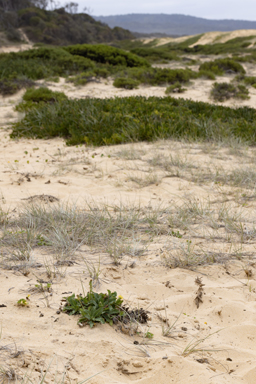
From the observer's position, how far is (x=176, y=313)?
2260 millimetres

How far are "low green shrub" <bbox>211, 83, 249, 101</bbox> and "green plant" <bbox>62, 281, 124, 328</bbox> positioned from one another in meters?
10.7

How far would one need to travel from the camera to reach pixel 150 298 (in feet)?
7.89

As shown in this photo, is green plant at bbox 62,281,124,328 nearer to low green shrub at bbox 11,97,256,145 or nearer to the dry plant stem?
the dry plant stem

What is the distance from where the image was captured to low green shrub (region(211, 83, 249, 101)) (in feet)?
37.8

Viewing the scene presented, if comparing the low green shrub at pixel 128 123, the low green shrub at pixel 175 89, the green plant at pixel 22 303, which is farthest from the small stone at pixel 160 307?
the low green shrub at pixel 175 89

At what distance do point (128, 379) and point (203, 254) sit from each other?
1470mm

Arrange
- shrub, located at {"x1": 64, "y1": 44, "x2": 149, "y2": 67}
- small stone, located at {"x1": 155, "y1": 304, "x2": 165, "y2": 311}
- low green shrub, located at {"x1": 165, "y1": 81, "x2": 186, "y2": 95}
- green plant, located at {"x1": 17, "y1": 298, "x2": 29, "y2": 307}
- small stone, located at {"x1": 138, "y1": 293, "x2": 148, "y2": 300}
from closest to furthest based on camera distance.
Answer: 1. green plant, located at {"x1": 17, "y1": 298, "x2": 29, "y2": 307}
2. small stone, located at {"x1": 155, "y1": 304, "x2": 165, "y2": 311}
3. small stone, located at {"x1": 138, "y1": 293, "x2": 148, "y2": 300}
4. low green shrub, located at {"x1": 165, "y1": 81, "x2": 186, "y2": 95}
5. shrub, located at {"x1": 64, "y1": 44, "x2": 149, "y2": 67}

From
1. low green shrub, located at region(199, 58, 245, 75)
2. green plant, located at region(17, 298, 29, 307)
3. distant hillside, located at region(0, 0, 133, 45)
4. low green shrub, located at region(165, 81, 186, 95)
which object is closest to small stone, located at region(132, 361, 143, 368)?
green plant, located at region(17, 298, 29, 307)

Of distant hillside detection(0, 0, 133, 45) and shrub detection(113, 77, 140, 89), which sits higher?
distant hillside detection(0, 0, 133, 45)

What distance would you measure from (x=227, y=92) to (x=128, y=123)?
6.09 m

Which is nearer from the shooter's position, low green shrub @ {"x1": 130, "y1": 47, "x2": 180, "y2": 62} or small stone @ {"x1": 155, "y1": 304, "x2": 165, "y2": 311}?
small stone @ {"x1": 155, "y1": 304, "x2": 165, "y2": 311}

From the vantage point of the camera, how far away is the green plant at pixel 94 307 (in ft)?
6.79

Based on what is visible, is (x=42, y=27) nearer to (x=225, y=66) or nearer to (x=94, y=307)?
(x=225, y=66)

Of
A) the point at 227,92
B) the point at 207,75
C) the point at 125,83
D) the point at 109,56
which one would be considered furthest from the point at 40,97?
the point at 109,56
